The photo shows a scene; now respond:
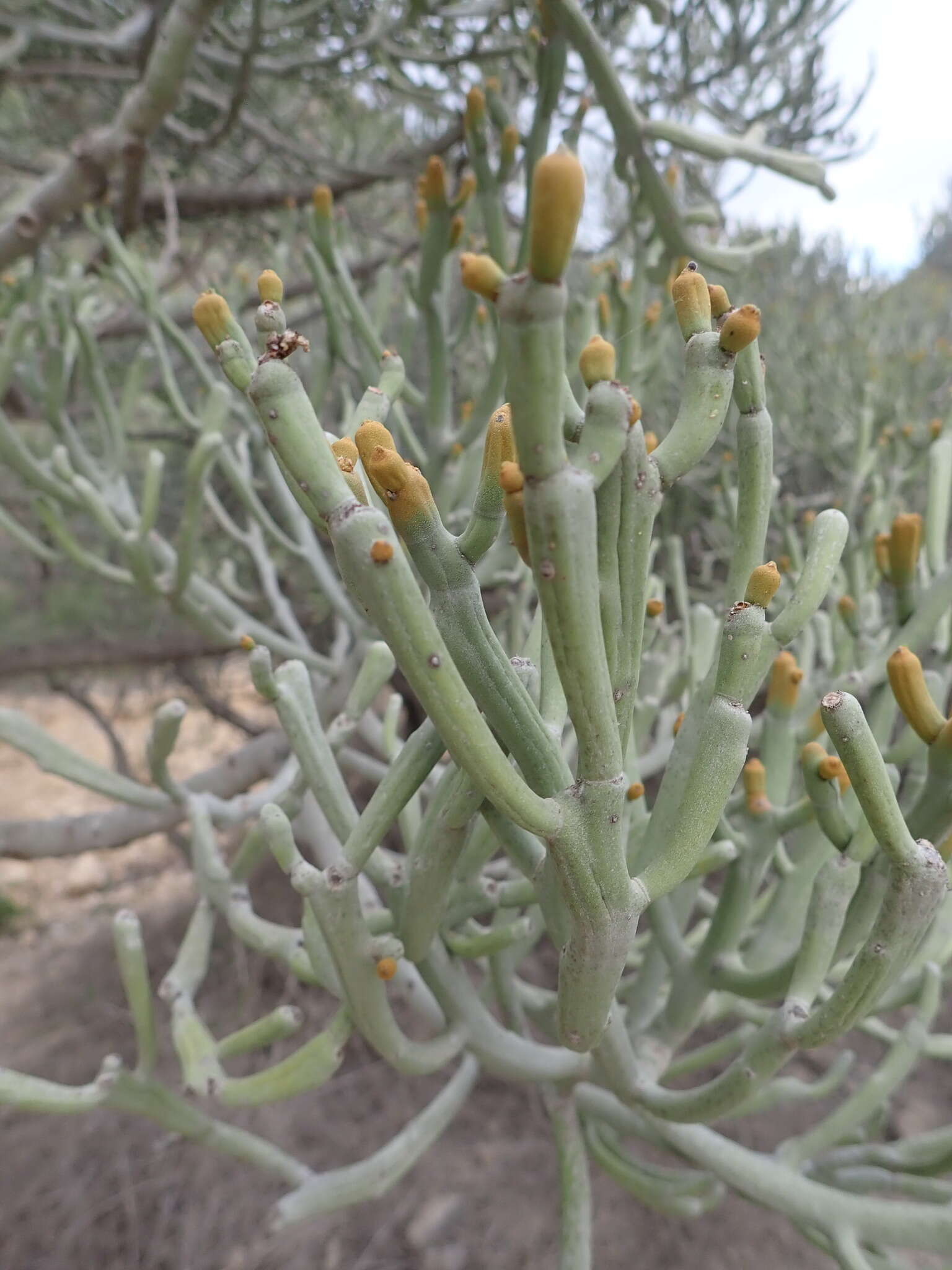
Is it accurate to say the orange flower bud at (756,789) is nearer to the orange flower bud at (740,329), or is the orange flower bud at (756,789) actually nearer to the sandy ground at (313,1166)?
the orange flower bud at (740,329)

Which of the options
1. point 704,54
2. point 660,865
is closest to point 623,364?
point 660,865

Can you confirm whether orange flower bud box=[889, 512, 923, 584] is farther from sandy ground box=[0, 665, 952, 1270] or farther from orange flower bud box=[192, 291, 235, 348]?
sandy ground box=[0, 665, 952, 1270]

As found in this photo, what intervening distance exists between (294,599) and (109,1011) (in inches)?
55.0

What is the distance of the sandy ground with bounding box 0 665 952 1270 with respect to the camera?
1609mm

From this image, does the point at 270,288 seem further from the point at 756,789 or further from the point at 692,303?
the point at 756,789

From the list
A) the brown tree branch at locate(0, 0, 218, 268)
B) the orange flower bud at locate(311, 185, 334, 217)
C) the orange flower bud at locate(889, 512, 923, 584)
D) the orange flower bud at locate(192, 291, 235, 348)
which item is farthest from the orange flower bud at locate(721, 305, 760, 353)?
the brown tree branch at locate(0, 0, 218, 268)

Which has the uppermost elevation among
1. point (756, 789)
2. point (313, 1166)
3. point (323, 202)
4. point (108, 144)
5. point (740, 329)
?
point (108, 144)

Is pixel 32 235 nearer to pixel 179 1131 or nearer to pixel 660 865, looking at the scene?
pixel 179 1131

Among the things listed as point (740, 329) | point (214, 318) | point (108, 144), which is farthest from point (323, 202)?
point (740, 329)

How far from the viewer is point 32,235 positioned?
1.52 m

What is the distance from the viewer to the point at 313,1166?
1841mm

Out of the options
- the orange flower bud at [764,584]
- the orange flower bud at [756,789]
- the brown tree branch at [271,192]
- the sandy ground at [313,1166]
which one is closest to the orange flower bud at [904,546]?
the orange flower bud at [756,789]

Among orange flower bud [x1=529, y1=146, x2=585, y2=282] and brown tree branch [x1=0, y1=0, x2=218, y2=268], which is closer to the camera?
orange flower bud [x1=529, y1=146, x2=585, y2=282]

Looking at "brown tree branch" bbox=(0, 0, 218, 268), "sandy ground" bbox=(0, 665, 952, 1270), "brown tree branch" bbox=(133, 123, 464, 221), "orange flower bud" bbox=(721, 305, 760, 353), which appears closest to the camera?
"orange flower bud" bbox=(721, 305, 760, 353)
